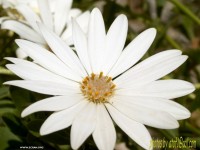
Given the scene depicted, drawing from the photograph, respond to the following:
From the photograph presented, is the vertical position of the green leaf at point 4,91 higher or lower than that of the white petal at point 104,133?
higher

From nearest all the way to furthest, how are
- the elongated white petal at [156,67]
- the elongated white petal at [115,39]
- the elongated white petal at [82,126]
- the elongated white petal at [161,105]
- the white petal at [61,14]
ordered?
the elongated white petal at [82,126]
the elongated white petal at [161,105]
the elongated white petal at [156,67]
the elongated white petal at [115,39]
the white petal at [61,14]

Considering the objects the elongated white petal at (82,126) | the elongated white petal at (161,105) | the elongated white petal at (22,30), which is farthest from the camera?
the elongated white petal at (22,30)

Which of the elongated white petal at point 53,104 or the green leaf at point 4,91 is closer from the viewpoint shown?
the elongated white petal at point 53,104

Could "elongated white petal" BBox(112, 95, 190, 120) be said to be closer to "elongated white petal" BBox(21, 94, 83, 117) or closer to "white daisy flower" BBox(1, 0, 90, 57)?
"elongated white petal" BBox(21, 94, 83, 117)

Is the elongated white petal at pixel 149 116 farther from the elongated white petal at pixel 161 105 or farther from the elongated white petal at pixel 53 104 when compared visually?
the elongated white petal at pixel 53 104

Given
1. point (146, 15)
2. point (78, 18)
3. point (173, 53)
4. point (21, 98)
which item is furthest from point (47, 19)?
point (146, 15)

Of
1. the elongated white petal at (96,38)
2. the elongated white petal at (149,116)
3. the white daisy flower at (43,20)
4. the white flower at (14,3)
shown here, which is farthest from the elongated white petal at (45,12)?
the elongated white petal at (149,116)

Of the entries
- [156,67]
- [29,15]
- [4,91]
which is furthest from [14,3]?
[156,67]
